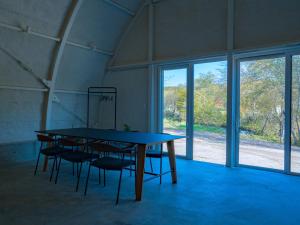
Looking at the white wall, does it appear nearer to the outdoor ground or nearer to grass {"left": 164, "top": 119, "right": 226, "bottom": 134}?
grass {"left": 164, "top": 119, "right": 226, "bottom": 134}

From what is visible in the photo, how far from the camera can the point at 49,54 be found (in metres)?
5.42

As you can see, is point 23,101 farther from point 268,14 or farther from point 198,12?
point 268,14

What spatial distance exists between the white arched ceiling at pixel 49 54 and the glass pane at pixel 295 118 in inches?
165

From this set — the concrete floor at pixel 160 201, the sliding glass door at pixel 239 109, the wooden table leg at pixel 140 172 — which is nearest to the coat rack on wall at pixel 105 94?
the sliding glass door at pixel 239 109

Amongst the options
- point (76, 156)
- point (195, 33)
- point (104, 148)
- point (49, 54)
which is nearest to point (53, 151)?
point (76, 156)

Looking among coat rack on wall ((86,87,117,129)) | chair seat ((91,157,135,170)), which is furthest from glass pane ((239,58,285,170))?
coat rack on wall ((86,87,117,129))

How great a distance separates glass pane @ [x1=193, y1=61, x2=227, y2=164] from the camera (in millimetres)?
5238

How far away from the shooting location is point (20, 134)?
17.0 feet

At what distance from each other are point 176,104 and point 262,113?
2.00 meters

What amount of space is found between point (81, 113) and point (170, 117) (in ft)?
8.50

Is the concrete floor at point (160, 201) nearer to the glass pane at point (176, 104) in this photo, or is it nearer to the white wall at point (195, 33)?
the glass pane at point (176, 104)

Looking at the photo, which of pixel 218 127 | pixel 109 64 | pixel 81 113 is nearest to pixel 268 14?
pixel 218 127

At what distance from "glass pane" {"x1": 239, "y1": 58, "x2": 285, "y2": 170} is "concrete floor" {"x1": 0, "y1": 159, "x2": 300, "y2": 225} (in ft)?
1.81

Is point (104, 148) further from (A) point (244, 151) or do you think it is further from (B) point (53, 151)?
(A) point (244, 151)
